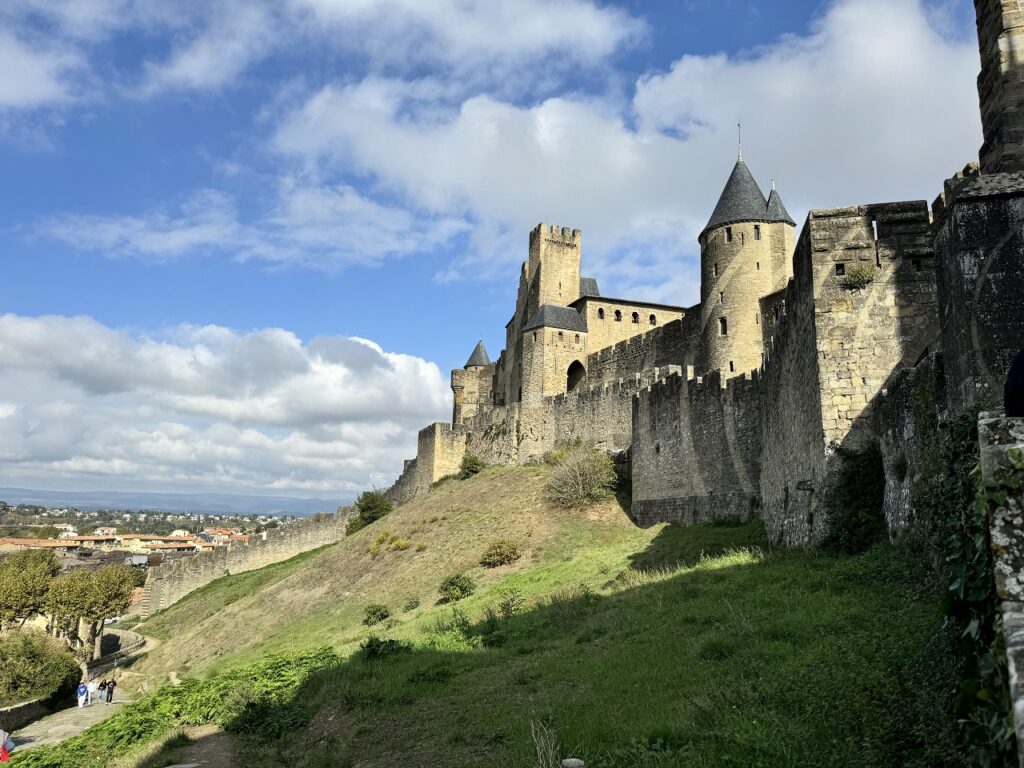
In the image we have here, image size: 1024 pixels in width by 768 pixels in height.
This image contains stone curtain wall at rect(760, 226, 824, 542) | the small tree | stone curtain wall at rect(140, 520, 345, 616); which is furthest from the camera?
stone curtain wall at rect(140, 520, 345, 616)

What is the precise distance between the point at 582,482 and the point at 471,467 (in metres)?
17.3

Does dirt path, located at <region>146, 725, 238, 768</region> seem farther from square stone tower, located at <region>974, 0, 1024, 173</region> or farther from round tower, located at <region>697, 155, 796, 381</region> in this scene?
round tower, located at <region>697, 155, 796, 381</region>

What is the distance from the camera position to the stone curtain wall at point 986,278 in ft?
23.0

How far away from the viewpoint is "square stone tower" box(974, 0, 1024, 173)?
10281mm

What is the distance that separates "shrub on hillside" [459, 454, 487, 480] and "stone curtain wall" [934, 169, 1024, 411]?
42430mm

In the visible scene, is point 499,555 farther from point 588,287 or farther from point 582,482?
point 588,287

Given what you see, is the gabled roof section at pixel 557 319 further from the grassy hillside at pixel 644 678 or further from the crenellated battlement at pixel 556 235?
the grassy hillside at pixel 644 678

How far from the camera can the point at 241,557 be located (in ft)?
186

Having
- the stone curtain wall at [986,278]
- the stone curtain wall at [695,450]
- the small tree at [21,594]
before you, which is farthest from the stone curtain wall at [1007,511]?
the small tree at [21,594]

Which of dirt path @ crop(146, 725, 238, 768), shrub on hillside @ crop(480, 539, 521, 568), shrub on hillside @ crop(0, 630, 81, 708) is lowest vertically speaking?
shrub on hillside @ crop(0, 630, 81, 708)

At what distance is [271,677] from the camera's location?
48.9 ft

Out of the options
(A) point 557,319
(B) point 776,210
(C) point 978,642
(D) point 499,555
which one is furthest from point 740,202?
(C) point 978,642

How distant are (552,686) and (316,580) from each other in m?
28.7

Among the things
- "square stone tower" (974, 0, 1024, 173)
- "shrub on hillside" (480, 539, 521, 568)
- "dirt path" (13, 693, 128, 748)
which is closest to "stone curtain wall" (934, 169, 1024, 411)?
"square stone tower" (974, 0, 1024, 173)
